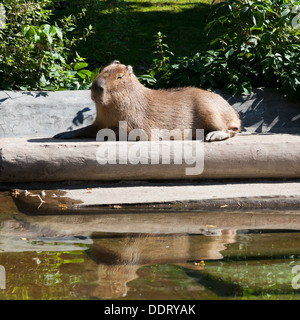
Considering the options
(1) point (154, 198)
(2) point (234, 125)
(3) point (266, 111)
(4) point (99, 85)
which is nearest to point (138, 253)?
(1) point (154, 198)

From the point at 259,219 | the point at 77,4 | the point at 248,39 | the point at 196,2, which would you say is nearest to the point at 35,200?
the point at 259,219

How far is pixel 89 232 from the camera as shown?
3969 mm

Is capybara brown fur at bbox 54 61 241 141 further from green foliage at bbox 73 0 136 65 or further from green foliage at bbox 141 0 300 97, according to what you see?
green foliage at bbox 73 0 136 65

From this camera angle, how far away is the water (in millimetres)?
2852

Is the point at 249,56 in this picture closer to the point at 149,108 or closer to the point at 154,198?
the point at 149,108

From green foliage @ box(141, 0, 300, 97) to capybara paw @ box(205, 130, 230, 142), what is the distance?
130 cm

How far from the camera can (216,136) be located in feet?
17.8

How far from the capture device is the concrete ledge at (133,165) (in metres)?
5.04

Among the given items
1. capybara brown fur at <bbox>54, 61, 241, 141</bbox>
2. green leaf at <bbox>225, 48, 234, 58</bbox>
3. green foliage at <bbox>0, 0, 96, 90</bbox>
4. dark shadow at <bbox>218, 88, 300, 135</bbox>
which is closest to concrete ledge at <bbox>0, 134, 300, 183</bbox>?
capybara brown fur at <bbox>54, 61, 241, 141</bbox>

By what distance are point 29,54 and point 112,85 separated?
1.71 metres

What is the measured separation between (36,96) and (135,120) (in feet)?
4.62

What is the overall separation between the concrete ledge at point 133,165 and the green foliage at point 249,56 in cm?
167

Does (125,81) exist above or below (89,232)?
above

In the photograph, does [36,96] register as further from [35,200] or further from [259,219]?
[259,219]
